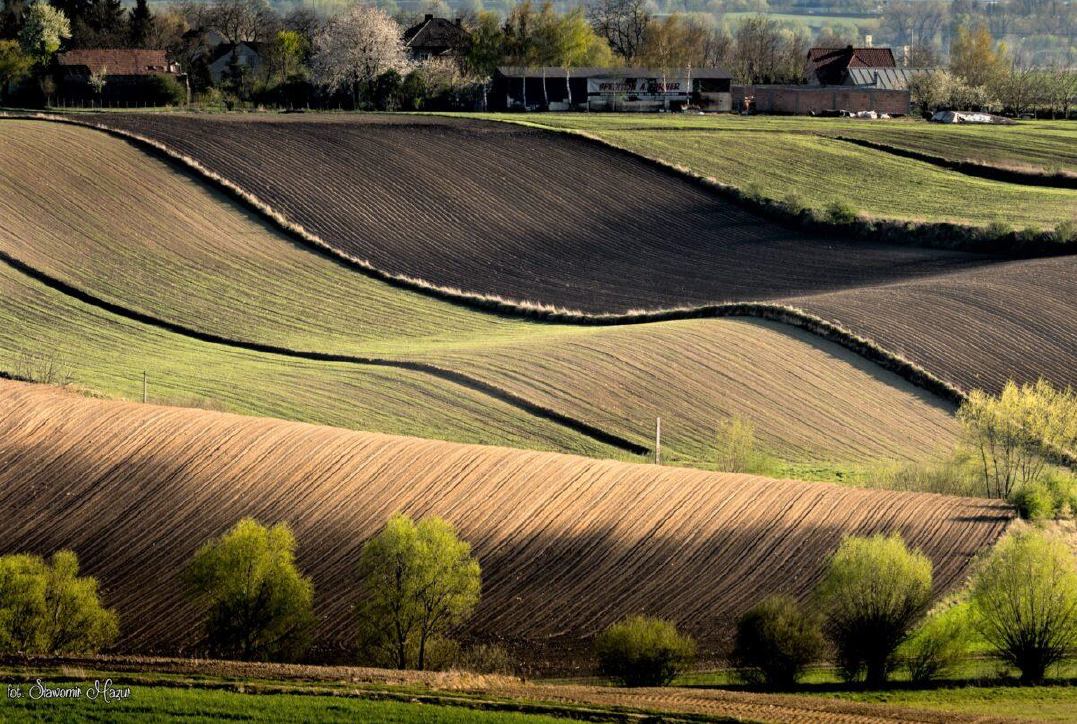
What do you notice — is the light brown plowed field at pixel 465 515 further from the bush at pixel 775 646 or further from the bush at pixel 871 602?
the bush at pixel 871 602

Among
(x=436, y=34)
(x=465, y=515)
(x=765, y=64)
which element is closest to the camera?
(x=465, y=515)

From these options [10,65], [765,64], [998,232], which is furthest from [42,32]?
[998,232]

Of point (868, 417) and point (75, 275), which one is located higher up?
point (75, 275)

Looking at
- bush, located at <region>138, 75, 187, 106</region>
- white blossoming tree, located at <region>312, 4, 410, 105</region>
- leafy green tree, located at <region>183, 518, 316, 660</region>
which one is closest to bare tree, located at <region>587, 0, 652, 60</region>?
white blossoming tree, located at <region>312, 4, 410, 105</region>

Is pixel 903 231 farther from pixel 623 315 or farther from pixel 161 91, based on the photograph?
pixel 161 91

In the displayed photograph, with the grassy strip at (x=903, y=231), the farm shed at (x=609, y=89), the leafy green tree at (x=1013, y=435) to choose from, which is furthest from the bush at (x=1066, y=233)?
the farm shed at (x=609, y=89)

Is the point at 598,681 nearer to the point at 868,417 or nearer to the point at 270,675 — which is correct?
the point at 270,675

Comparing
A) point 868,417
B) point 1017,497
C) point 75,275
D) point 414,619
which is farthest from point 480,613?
point 75,275

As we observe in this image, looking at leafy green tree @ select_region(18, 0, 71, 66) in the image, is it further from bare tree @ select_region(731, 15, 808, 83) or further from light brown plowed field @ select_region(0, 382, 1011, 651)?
light brown plowed field @ select_region(0, 382, 1011, 651)
